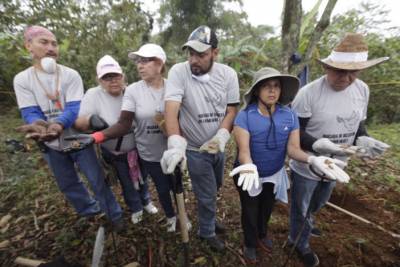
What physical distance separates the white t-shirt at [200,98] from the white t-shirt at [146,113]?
217 millimetres

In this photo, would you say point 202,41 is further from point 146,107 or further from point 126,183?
point 126,183

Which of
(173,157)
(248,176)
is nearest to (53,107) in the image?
(173,157)

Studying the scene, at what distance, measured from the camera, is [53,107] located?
2.27 m

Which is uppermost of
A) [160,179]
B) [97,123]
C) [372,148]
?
[97,123]

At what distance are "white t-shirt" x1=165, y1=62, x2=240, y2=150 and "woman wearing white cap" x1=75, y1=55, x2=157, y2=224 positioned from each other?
0.64 metres

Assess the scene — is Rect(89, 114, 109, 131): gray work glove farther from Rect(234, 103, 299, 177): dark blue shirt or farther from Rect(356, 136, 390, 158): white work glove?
Rect(356, 136, 390, 158): white work glove

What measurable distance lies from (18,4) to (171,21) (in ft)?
29.8

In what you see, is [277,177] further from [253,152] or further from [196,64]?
[196,64]

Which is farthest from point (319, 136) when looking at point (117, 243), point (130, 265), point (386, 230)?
point (117, 243)

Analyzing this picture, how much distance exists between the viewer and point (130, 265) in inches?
92.8

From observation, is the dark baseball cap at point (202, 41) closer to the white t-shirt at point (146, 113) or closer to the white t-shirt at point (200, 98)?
the white t-shirt at point (200, 98)

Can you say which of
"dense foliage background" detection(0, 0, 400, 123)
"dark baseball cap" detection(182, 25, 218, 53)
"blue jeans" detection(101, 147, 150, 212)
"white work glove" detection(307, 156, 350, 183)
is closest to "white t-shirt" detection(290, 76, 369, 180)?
"white work glove" detection(307, 156, 350, 183)

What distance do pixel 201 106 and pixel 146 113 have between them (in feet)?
1.69

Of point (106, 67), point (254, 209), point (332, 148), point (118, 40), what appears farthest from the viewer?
point (118, 40)
